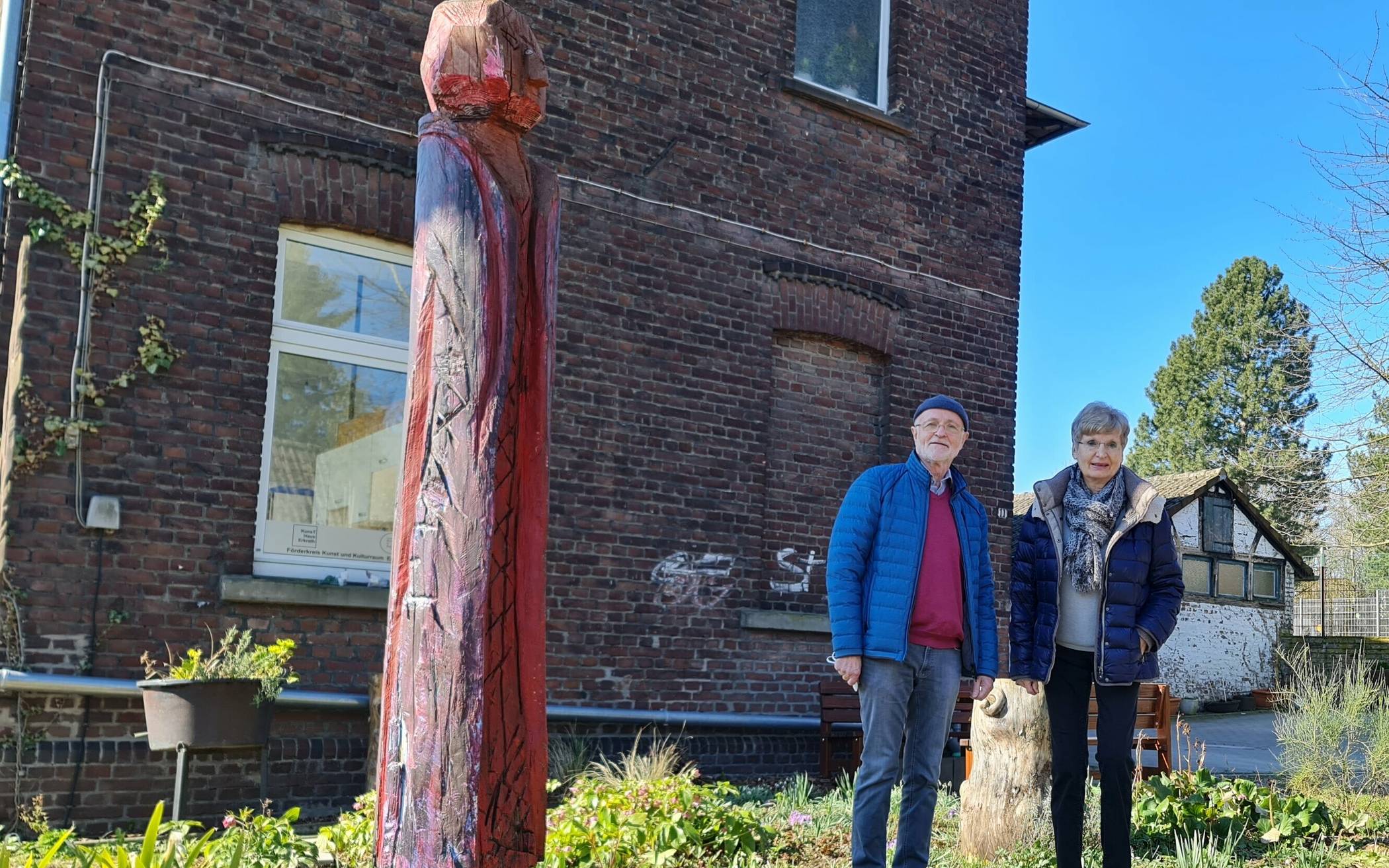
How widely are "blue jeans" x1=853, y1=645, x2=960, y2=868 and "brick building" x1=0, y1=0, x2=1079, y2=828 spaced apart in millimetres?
3669

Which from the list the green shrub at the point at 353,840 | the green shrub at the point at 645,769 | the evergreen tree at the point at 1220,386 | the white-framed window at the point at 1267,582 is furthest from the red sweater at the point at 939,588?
the evergreen tree at the point at 1220,386

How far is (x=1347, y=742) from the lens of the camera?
8148mm

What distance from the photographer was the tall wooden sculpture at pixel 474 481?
8.72 feet

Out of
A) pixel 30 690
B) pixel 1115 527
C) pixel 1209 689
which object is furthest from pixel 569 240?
pixel 1209 689

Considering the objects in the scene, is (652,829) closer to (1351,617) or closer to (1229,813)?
(1229,813)

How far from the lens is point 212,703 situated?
5473 millimetres

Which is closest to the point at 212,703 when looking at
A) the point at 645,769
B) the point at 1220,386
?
the point at 645,769

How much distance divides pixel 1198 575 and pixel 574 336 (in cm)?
2090

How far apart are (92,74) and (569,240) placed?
9.46ft

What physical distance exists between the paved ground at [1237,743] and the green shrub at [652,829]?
354cm

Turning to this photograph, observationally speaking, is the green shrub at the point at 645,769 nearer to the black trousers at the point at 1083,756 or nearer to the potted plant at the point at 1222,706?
the black trousers at the point at 1083,756

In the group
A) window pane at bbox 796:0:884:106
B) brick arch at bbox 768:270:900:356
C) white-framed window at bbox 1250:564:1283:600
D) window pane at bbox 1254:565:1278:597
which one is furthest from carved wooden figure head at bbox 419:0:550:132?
window pane at bbox 1254:565:1278:597

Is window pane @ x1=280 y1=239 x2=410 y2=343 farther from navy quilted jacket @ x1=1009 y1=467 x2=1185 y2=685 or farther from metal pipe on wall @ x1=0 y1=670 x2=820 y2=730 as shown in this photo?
navy quilted jacket @ x1=1009 y1=467 x2=1185 y2=685

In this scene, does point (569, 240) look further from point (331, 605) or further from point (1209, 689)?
point (1209, 689)
